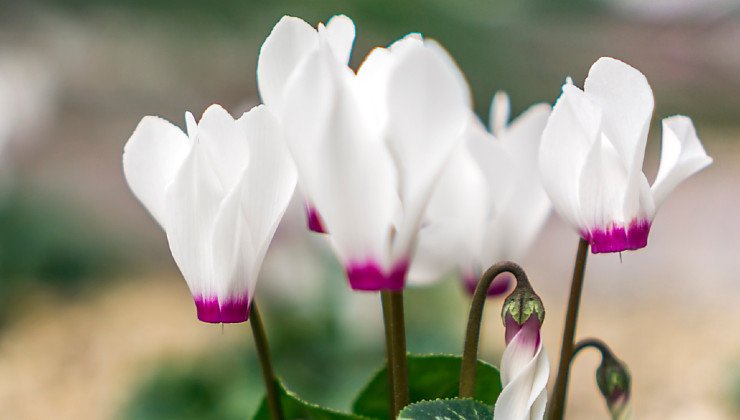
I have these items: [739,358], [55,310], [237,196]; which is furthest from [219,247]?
[55,310]

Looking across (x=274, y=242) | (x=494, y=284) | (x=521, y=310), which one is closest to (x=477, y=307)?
(x=521, y=310)

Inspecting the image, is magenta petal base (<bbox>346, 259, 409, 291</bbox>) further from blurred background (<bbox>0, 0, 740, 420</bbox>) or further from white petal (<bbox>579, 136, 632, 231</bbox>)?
blurred background (<bbox>0, 0, 740, 420</bbox>)

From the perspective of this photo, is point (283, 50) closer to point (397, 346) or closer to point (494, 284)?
point (397, 346)

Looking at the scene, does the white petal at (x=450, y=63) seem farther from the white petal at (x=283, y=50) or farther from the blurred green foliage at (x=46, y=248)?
the blurred green foliage at (x=46, y=248)

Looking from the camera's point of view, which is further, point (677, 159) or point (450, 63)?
point (450, 63)

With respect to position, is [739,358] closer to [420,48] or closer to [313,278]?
[313,278]

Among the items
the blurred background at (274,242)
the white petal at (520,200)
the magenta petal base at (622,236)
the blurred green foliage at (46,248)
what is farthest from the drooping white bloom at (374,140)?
the blurred green foliage at (46,248)
